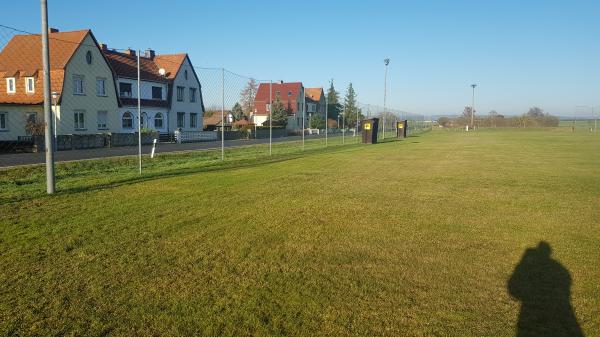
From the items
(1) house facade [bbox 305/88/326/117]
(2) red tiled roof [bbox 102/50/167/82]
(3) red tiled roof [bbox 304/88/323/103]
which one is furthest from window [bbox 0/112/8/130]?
(3) red tiled roof [bbox 304/88/323/103]

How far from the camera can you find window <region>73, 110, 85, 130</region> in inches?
1219

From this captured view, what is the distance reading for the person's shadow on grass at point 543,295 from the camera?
11.3 feet

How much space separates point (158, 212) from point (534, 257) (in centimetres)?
566

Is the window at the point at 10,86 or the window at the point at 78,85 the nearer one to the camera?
the window at the point at 10,86

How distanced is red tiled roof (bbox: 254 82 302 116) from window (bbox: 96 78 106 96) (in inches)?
1355

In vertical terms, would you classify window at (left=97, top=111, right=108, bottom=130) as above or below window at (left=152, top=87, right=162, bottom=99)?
below

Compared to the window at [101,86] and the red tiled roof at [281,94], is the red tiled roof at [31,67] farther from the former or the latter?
the red tiled roof at [281,94]

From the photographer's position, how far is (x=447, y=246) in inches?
224

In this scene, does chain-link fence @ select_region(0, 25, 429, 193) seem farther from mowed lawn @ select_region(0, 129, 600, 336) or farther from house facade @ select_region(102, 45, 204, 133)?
mowed lawn @ select_region(0, 129, 600, 336)

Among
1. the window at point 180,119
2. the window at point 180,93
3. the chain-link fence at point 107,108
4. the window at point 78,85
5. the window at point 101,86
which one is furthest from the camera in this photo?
the window at point 180,119

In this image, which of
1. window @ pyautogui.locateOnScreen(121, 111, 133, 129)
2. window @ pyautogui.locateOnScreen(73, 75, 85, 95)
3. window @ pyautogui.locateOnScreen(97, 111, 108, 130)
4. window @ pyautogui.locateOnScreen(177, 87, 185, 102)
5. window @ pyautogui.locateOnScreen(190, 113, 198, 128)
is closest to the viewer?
window @ pyautogui.locateOnScreen(73, 75, 85, 95)

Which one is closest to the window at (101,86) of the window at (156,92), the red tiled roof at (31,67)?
the red tiled roof at (31,67)

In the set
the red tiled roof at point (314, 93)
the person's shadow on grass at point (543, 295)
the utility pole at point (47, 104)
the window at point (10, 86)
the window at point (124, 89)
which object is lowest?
the person's shadow on grass at point (543, 295)

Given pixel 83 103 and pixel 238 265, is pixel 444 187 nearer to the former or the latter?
pixel 238 265
